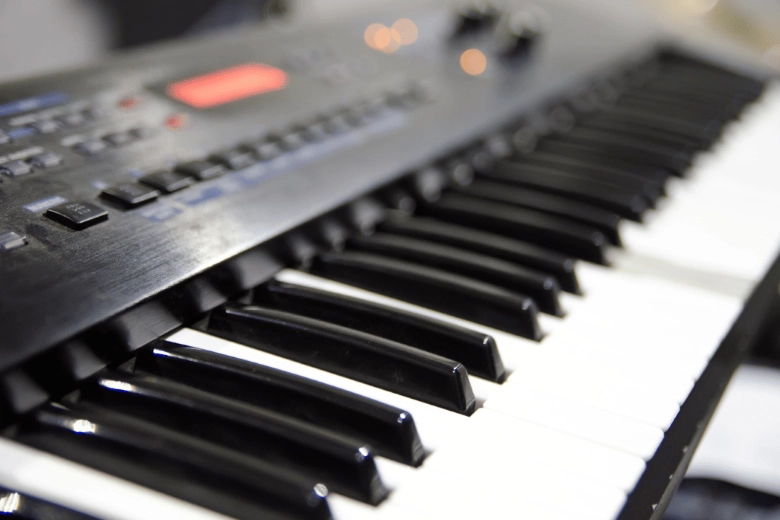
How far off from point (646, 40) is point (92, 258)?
1.45 m

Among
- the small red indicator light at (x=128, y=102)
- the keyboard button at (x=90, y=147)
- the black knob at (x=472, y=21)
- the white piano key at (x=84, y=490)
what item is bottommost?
the white piano key at (x=84, y=490)

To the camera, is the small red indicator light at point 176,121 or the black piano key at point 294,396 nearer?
A: the black piano key at point 294,396

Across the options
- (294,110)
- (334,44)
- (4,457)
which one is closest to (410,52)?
(334,44)

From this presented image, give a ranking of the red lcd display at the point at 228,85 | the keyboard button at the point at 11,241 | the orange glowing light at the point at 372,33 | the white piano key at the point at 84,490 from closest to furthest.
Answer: the white piano key at the point at 84,490 → the keyboard button at the point at 11,241 → the red lcd display at the point at 228,85 → the orange glowing light at the point at 372,33

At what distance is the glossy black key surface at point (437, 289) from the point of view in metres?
0.63

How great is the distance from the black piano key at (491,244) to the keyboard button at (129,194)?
0.27 m

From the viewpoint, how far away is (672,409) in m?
0.53

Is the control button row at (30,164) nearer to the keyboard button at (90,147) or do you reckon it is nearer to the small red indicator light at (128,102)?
the keyboard button at (90,147)

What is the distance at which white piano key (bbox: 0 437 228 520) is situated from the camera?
Answer: 38 cm

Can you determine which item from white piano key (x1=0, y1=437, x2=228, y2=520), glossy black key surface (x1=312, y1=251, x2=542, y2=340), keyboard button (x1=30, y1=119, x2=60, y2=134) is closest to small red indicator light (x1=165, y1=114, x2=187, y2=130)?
keyboard button (x1=30, y1=119, x2=60, y2=134)

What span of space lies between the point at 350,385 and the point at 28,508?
0.21 metres

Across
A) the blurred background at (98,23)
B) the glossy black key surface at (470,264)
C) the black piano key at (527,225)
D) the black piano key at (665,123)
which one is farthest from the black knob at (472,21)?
the glossy black key surface at (470,264)

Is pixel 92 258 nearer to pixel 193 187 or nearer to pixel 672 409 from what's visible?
pixel 193 187

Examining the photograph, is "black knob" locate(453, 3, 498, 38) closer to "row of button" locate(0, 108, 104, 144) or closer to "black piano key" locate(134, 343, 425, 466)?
"row of button" locate(0, 108, 104, 144)
